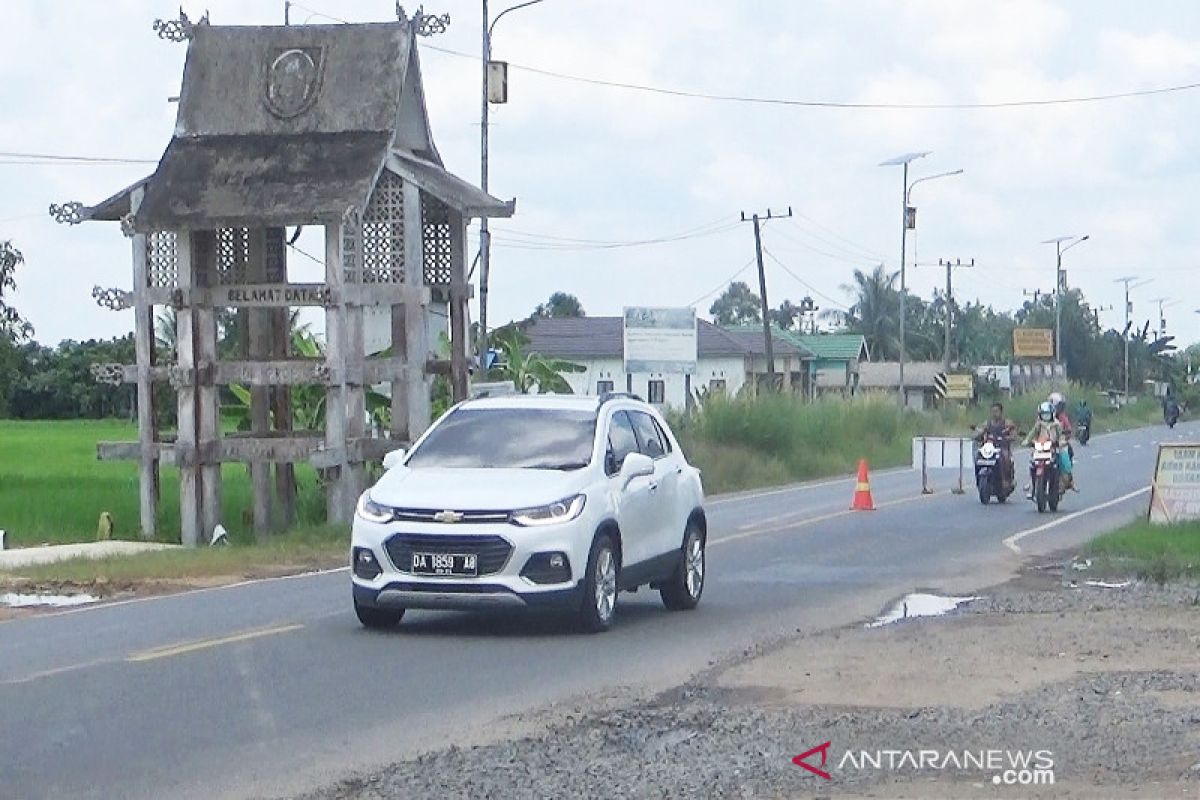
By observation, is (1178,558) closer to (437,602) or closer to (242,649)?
(437,602)

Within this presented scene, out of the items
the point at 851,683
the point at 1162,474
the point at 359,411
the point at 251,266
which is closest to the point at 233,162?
the point at 251,266

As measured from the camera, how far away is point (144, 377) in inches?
1123

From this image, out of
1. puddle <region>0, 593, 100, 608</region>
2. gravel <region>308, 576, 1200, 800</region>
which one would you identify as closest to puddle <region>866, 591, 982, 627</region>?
gravel <region>308, 576, 1200, 800</region>

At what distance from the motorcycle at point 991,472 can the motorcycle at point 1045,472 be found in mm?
2300

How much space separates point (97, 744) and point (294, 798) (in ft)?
6.17

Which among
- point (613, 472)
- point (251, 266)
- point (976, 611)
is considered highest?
point (251, 266)

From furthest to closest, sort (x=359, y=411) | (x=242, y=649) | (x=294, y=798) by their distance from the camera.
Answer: (x=359, y=411) → (x=242, y=649) → (x=294, y=798)

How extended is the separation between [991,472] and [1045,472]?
272 centimetres

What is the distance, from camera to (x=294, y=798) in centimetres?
939

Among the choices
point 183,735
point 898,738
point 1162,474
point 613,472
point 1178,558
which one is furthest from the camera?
point 1162,474

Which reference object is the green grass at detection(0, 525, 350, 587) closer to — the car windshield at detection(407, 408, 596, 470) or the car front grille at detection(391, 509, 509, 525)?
the car windshield at detection(407, 408, 596, 470)

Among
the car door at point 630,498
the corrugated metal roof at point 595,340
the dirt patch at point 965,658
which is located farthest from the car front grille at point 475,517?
the corrugated metal roof at point 595,340

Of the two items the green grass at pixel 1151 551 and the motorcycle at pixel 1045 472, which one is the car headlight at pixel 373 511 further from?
the motorcycle at pixel 1045 472

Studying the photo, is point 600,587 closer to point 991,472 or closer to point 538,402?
point 538,402
